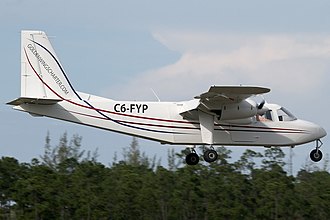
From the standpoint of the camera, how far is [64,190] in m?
71.8

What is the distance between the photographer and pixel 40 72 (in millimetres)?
37406

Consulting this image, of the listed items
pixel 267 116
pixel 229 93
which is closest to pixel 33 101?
pixel 229 93

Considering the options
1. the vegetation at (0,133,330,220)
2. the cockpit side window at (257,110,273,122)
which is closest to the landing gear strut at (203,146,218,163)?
the cockpit side window at (257,110,273,122)

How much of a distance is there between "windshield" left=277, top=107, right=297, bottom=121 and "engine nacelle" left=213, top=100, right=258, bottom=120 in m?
1.76

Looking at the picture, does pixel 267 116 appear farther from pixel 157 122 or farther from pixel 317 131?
pixel 157 122

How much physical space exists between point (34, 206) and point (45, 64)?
3257 centimetres

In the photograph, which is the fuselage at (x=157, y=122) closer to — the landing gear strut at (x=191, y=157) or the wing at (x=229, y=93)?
the landing gear strut at (x=191, y=157)

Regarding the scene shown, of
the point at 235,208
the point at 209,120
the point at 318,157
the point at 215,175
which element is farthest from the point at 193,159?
the point at 215,175

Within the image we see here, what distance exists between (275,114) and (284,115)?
0.43m

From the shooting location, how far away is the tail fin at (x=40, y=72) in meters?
37.0

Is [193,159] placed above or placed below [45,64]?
below

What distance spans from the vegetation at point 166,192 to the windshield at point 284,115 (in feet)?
103

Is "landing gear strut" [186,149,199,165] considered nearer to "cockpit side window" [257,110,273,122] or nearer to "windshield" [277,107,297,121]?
"cockpit side window" [257,110,273,122]

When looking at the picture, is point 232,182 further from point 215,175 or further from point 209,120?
point 209,120
